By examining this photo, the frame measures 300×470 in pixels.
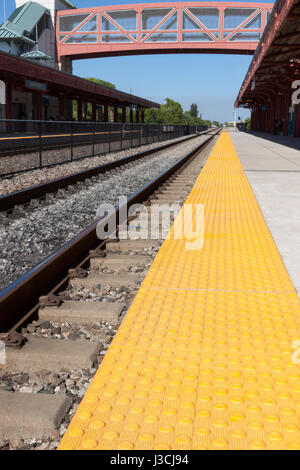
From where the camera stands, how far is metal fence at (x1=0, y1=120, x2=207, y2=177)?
14.6 m

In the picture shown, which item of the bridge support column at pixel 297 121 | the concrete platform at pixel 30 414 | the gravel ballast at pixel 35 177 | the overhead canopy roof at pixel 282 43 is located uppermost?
the overhead canopy roof at pixel 282 43

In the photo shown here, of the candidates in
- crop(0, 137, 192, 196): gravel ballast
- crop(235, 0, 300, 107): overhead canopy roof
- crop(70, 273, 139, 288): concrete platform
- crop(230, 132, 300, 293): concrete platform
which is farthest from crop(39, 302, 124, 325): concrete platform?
crop(235, 0, 300, 107): overhead canopy roof

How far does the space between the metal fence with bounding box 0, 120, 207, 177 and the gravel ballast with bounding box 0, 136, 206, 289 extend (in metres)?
3.16

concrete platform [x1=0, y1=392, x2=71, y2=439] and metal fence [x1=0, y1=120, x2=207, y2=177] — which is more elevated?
metal fence [x1=0, y1=120, x2=207, y2=177]

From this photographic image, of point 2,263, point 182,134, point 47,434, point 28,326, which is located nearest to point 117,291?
point 28,326

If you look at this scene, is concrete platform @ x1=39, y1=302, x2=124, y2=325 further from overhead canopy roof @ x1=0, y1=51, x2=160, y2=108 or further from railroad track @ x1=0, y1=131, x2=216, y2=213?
overhead canopy roof @ x1=0, y1=51, x2=160, y2=108

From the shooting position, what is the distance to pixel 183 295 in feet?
13.2

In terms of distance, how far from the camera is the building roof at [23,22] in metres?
56.1

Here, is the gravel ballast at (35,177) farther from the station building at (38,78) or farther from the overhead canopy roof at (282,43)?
the station building at (38,78)

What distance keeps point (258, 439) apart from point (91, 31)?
76.9 m

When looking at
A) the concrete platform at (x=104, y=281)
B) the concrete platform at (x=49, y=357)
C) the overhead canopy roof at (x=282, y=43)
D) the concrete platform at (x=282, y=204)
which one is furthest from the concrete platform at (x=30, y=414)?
the overhead canopy roof at (x=282, y=43)

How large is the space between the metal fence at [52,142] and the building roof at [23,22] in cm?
3650

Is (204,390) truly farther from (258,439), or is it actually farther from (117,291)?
(117,291)

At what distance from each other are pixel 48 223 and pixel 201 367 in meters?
4.82
